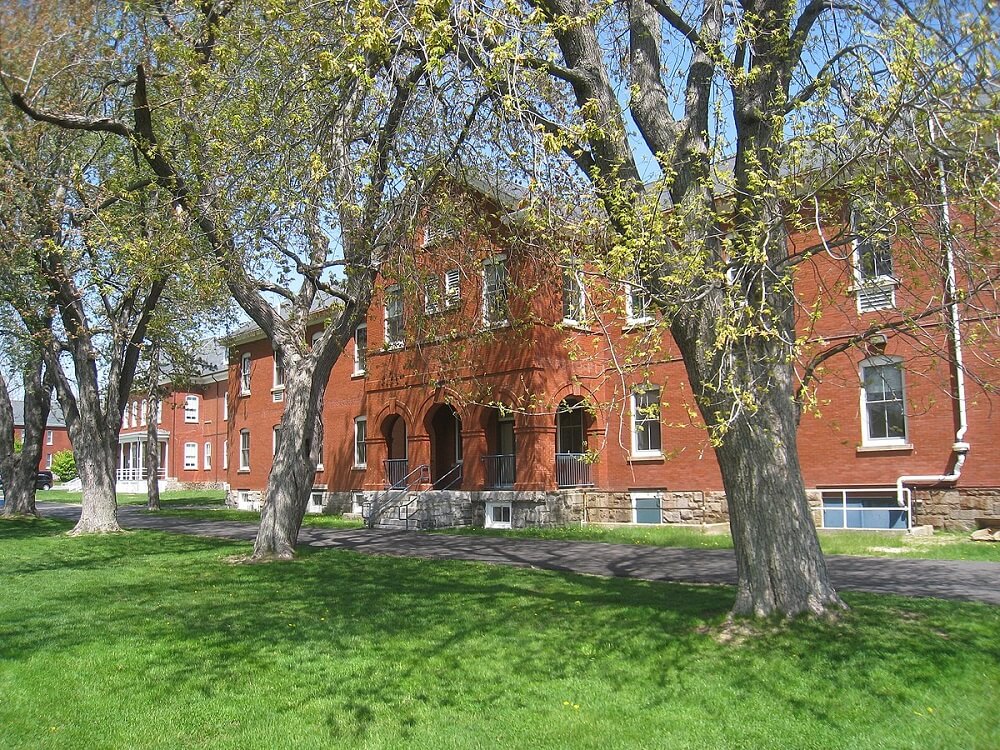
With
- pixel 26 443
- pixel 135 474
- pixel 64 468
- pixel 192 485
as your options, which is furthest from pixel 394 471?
pixel 64 468

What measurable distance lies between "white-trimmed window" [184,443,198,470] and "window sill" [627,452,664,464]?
128ft

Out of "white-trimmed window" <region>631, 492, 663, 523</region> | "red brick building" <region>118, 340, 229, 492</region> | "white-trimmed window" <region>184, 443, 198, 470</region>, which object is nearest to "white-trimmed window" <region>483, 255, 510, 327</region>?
"white-trimmed window" <region>631, 492, 663, 523</region>

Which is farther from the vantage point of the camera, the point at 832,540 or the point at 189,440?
the point at 189,440

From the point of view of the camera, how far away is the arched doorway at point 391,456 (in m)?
26.2

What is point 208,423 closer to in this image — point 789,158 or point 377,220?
point 377,220

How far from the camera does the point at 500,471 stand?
78.8 feet

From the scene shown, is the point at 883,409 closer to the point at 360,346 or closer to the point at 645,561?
the point at 645,561

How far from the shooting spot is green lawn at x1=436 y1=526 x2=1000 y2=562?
1384 cm

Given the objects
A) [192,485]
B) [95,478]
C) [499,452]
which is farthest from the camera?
[192,485]

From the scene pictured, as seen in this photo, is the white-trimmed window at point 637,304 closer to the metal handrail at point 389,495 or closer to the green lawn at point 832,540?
the green lawn at point 832,540

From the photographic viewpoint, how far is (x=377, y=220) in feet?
37.2

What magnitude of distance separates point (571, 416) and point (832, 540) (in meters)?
9.67

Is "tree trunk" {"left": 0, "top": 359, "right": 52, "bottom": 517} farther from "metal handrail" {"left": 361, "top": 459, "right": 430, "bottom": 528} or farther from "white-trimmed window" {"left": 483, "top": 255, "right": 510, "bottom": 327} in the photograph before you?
"white-trimmed window" {"left": 483, "top": 255, "right": 510, "bottom": 327}

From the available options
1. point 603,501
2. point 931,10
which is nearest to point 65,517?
point 603,501
